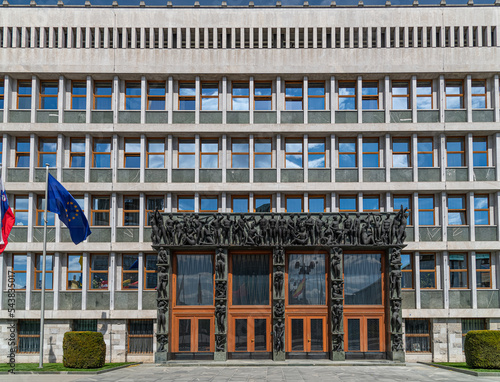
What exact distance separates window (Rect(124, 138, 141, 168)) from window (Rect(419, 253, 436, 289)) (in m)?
18.4

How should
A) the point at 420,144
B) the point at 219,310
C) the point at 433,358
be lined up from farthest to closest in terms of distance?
the point at 420,144 < the point at 433,358 < the point at 219,310

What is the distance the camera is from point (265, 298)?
1284 inches

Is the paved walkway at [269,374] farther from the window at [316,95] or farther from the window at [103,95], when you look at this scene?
the window at [103,95]

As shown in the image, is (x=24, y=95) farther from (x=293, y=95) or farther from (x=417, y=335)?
(x=417, y=335)

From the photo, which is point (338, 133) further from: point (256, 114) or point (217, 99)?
point (217, 99)

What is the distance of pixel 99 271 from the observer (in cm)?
3509

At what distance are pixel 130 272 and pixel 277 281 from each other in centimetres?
927

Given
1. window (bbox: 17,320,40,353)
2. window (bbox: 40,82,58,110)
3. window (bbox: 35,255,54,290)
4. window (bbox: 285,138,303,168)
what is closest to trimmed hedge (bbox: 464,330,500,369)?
window (bbox: 285,138,303,168)

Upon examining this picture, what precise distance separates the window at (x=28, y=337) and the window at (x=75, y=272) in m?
2.90

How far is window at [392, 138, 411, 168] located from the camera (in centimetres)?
3612

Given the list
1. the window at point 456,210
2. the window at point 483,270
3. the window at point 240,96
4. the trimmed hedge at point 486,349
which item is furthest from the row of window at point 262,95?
the trimmed hedge at point 486,349

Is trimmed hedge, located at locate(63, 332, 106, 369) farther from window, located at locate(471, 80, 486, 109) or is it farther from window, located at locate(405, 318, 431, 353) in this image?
window, located at locate(471, 80, 486, 109)

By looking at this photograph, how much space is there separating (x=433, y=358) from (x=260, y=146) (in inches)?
643

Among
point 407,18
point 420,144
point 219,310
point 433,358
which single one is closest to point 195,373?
point 219,310
